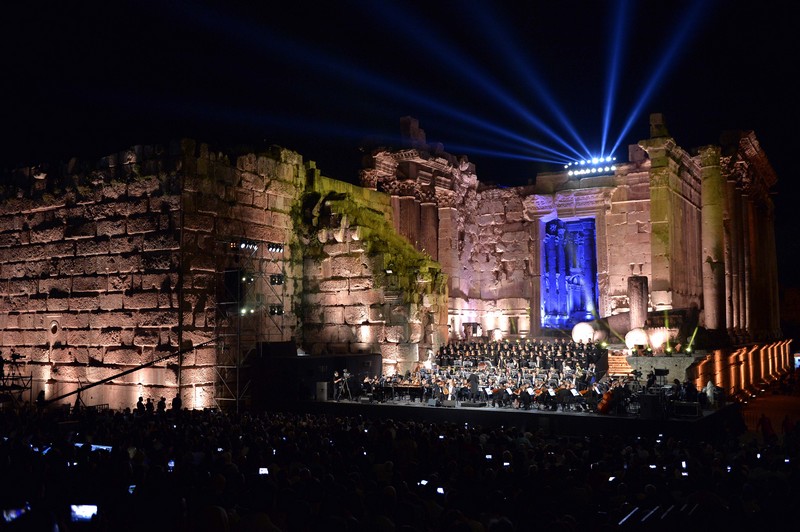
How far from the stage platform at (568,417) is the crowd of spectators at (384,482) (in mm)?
4233

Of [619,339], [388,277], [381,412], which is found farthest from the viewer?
[619,339]

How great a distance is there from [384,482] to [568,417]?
9396 millimetres

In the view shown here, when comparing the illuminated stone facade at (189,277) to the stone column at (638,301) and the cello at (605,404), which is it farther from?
the stone column at (638,301)

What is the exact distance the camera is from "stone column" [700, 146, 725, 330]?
28.1 metres

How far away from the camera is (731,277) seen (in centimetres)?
3222

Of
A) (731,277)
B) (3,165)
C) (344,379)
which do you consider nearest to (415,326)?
(344,379)

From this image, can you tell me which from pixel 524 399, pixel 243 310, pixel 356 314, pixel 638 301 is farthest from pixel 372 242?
pixel 638 301

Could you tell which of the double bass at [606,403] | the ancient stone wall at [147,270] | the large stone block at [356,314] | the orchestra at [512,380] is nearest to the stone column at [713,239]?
the orchestra at [512,380]

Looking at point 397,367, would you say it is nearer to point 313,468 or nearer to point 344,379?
point 344,379

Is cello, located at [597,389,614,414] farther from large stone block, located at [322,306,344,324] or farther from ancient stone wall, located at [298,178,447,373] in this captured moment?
large stone block, located at [322,306,344,324]

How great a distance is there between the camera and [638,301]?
26.9 m

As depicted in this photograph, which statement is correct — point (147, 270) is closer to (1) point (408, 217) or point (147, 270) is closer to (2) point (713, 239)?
(1) point (408, 217)

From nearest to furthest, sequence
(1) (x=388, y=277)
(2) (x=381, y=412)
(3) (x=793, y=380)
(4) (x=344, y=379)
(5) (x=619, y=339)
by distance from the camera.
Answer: (2) (x=381, y=412)
(4) (x=344, y=379)
(1) (x=388, y=277)
(5) (x=619, y=339)
(3) (x=793, y=380)

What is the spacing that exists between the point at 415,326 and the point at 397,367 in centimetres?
145
